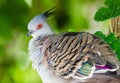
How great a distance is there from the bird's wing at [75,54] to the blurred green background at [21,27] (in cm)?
47

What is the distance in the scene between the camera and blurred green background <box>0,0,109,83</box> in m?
1.77

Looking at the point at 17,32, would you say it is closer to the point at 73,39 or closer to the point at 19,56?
the point at 19,56

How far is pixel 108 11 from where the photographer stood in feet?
4.44

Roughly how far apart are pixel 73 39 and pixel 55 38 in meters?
0.05

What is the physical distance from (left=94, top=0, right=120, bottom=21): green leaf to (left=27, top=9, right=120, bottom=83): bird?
0.06 metres

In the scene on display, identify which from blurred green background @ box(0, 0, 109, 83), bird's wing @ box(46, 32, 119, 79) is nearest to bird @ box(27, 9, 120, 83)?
bird's wing @ box(46, 32, 119, 79)

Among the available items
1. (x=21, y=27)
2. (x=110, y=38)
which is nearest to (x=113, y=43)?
(x=110, y=38)

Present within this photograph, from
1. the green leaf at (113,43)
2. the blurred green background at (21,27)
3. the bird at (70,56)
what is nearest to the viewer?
the bird at (70,56)

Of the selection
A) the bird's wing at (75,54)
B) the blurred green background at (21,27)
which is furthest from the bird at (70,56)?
the blurred green background at (21,27)

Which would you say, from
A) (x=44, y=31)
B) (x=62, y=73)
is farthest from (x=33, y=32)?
(x=62, y=73)

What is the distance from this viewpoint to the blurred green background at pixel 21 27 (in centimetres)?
177

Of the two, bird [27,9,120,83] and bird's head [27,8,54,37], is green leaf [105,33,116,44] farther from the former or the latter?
bird's head [27,8,54,37]

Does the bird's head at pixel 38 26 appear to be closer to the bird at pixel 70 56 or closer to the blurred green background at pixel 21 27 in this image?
the bird at pixel 70 56

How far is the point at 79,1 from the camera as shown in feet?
6.03
